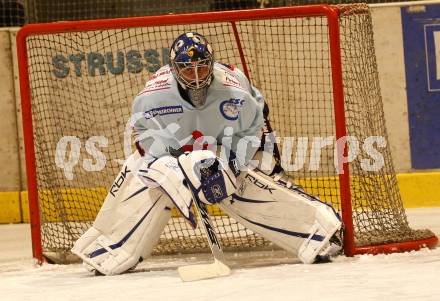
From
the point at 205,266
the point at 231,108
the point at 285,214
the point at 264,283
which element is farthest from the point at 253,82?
the point at 264,283

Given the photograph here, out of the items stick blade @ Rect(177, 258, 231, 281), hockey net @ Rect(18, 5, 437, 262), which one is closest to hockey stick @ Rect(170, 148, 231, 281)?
stick blade @ Rect(177, 258, 231, 281)

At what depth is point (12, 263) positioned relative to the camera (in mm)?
5184

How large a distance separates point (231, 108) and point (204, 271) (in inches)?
31.9

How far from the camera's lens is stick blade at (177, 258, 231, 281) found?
4.18 meters

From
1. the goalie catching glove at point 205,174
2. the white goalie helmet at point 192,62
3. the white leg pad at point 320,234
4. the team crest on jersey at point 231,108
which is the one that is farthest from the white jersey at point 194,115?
the white leg pad at point 320,234

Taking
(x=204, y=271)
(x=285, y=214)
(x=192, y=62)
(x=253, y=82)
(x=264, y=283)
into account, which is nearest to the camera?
(x=264, y=283)

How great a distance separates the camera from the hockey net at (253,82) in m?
4.91

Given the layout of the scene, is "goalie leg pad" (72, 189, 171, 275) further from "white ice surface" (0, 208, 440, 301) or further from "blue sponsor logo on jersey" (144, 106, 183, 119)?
"blue sponsor logo on jersey" (144, 106, 183, 119)

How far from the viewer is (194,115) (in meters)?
4.68

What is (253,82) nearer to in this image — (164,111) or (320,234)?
(164,111)

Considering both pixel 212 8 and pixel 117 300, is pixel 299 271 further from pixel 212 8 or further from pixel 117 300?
pixel 212 8

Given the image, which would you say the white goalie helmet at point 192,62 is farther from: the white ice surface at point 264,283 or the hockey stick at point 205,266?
the white ice surface at point 264,283

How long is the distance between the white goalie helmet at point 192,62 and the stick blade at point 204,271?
0.78 metres

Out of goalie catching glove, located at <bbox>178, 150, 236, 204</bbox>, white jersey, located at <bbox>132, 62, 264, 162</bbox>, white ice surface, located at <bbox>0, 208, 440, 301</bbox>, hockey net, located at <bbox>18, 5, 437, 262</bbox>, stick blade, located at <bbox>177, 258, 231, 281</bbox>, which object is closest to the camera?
white ice surface, located at <bbox>0, 208, 440, 301</bbox>
